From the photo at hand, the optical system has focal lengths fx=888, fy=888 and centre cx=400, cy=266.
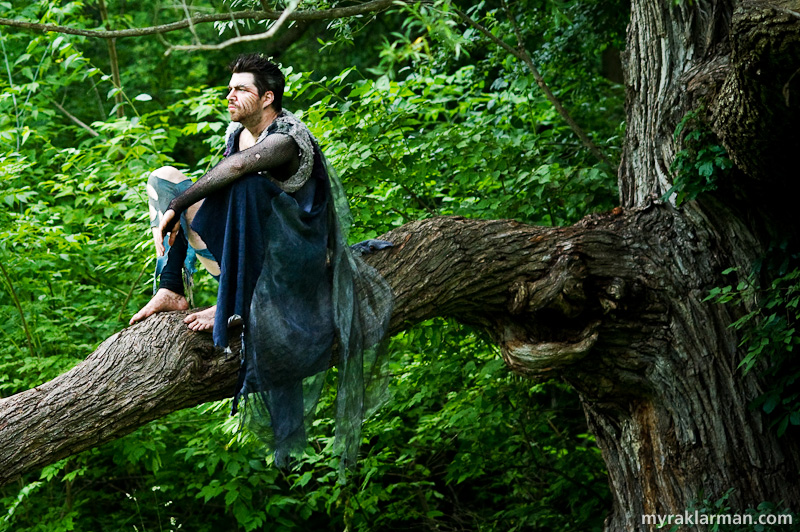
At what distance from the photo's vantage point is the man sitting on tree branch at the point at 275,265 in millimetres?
3439

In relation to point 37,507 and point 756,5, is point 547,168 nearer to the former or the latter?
point 756,5

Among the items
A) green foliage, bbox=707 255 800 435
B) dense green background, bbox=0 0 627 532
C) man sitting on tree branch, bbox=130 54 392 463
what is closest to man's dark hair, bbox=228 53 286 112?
A: man sitting on tree branch, bbox=130 54 392 463

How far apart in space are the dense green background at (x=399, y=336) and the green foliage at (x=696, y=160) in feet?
3.06

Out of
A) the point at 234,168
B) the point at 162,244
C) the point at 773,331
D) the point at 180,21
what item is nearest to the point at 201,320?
the point at 162,244

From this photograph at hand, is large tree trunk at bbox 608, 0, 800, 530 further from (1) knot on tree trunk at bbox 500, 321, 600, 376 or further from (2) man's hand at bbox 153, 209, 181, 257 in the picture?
(2) man's hand at bbox 153, 209, 181, 257

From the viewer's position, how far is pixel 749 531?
12.4 feet

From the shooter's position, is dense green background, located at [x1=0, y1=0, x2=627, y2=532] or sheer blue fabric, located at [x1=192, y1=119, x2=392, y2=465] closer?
sheer blue fabric, located at [x1=192, y1=119, x2=392, y2=465]

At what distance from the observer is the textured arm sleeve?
3432 mm

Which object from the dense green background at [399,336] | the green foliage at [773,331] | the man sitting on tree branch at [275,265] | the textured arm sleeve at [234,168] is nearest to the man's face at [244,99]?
the man sitting on tree branch at [275,265]

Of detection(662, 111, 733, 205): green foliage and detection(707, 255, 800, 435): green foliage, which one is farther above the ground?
detection(662, 111, 733, 205): green foliage

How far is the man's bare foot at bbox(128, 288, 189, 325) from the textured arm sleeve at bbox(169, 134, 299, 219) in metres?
0.38

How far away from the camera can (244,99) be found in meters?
3.65

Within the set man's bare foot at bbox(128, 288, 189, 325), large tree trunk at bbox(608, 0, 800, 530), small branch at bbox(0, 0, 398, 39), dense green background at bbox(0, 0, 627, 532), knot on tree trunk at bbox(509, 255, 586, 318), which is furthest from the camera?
dense green background at bbox(0, 0, 627, 532)

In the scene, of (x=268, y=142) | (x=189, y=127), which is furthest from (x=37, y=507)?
(x=268, y=142)
